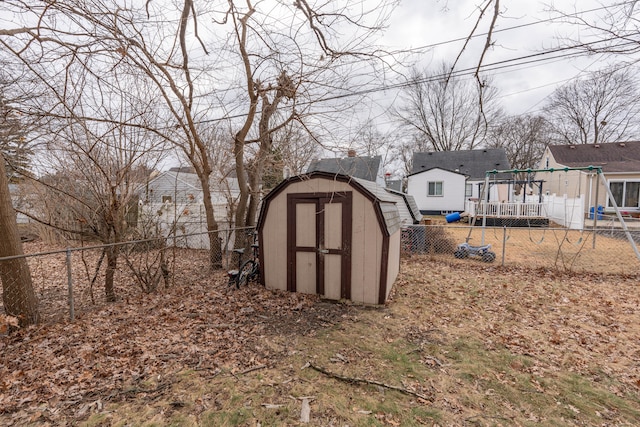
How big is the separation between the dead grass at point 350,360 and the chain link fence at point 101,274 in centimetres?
53

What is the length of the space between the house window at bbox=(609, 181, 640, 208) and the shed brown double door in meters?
20.1

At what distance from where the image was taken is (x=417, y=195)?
20.2m

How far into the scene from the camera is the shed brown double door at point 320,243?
487 centimetres

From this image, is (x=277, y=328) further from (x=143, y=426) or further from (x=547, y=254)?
(x=547, y=254)

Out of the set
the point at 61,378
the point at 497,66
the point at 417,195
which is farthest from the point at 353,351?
the point at 417,195

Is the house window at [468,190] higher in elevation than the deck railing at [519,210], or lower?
higher

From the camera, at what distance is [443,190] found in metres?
19.5

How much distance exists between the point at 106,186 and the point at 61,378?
10.8 feet

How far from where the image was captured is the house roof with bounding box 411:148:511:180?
2205 centimetres

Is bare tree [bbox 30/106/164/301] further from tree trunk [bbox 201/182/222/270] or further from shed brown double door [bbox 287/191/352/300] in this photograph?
shed brown double door [bbox 287/191/352/300]

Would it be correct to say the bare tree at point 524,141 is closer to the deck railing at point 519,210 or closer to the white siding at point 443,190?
the white siding at point 443,190

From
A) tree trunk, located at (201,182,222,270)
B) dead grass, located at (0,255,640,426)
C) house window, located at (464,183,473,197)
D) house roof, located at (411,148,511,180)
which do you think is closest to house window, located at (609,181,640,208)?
house roof, located at (411,148,511,180)

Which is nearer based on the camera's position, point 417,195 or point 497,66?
point 497,66

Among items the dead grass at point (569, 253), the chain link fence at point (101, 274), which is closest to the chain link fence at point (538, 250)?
the dead grass at point (569, 253)
